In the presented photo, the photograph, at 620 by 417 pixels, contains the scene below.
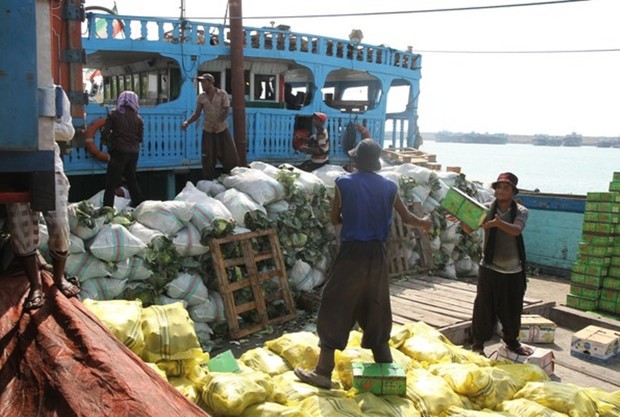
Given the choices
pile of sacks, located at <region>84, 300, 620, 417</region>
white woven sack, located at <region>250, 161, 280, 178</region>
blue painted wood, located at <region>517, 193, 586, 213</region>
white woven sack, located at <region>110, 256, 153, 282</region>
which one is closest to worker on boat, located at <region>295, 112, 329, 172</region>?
white woven sack, located at <region>250, 161, 280, 178</region>

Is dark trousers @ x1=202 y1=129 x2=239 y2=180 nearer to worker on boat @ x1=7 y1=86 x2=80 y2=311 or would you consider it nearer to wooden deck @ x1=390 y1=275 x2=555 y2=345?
wooden deck @ x1=390 y1=275 x2=555 y2=345

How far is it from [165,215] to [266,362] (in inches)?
102

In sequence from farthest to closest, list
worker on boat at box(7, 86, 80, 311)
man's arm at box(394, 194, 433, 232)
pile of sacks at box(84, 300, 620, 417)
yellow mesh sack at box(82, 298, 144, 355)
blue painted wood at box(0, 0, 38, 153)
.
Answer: man's arm at box(394, 194, 433, 232), yellow mesh sack at box(82, 298, 144, 355), pile of sacks at box(84, 300, 620, 417), worker on boat at box(7, 86, 80, 311), blue painted wood at box(0, 0, 38, 153)

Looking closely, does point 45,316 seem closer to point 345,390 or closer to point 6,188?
point 6,188

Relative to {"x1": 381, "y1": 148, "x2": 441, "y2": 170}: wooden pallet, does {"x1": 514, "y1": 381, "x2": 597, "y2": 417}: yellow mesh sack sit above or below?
below

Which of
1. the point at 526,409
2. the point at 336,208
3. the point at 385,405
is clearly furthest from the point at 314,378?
the point at 526,409

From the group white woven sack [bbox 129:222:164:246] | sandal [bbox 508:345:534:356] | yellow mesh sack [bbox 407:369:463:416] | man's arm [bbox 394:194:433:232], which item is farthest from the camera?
white woven sack [bbox 129:222:164:246]

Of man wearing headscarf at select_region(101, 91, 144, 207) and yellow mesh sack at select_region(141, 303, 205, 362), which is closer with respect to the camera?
yellow mesh sack at select_region(141, 303, 205, 362)

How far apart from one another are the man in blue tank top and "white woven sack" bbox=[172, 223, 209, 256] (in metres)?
2.64

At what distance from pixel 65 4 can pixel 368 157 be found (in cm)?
450

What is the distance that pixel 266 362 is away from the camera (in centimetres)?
400

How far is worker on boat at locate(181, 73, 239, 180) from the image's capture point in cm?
813

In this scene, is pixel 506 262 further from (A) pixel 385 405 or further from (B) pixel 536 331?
(A) pixel 385 405

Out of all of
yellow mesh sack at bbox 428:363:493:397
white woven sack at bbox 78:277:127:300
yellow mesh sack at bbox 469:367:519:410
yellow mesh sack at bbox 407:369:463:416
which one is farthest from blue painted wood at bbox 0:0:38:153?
white woven sack at bbox 78:277:127:300
